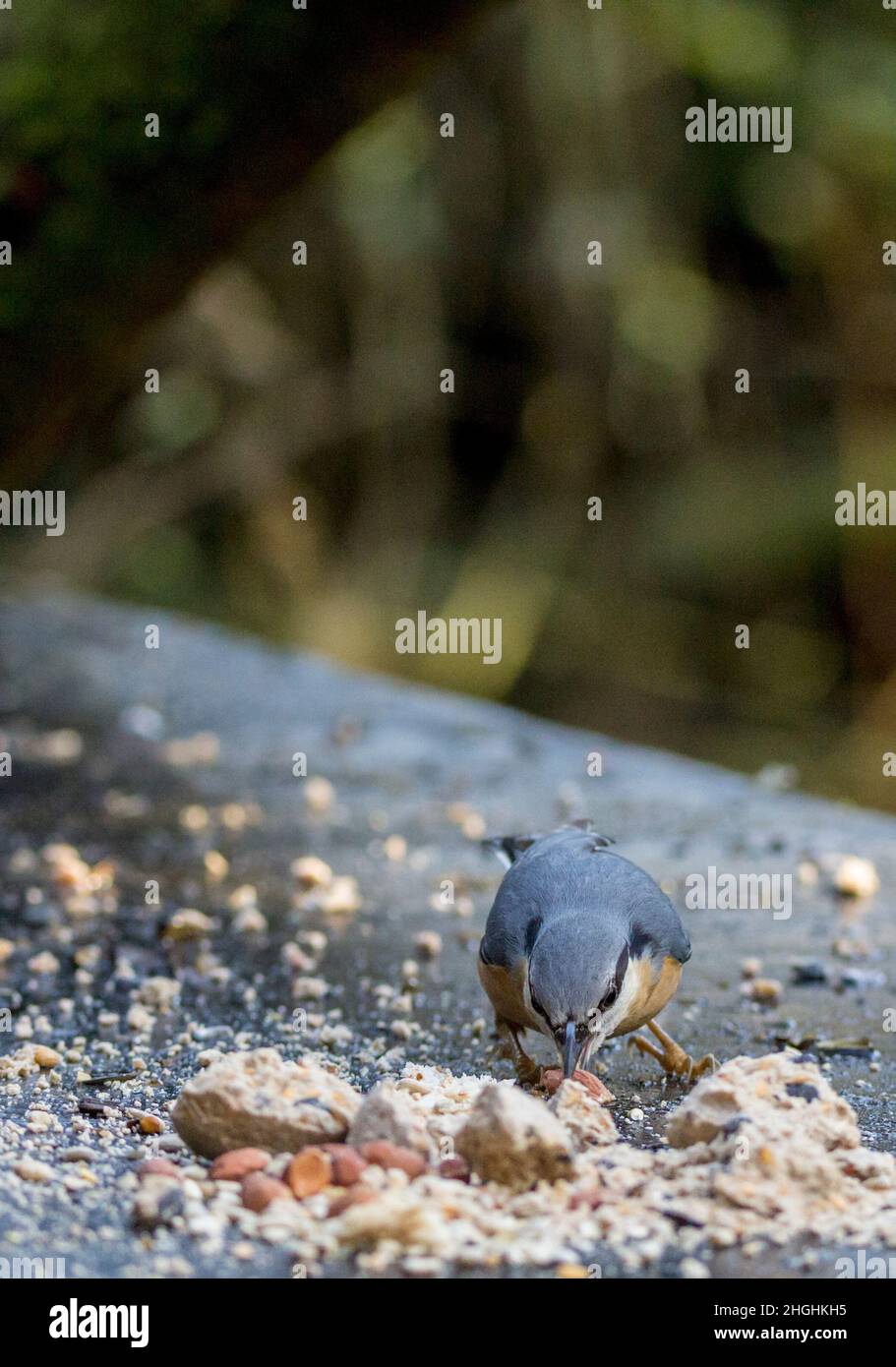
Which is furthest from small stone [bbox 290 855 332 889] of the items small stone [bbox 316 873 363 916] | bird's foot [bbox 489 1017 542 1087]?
bird's foot [bbox 489 1017 542 1087]

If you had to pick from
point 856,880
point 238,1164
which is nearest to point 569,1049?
point 238,1164

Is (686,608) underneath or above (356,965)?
above

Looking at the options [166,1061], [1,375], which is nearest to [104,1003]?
[166,1061]

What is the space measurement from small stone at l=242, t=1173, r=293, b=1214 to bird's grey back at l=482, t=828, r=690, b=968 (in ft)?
1.71

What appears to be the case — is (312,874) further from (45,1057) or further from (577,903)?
(577,903)

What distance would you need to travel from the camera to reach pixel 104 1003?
2.74 meters

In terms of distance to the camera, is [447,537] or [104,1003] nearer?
[104,1003]

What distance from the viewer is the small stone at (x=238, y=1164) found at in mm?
1869

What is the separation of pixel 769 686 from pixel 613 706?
0.85m

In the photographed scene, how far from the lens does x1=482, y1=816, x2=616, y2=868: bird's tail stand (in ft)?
8.48

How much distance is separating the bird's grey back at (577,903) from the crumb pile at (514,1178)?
29cm

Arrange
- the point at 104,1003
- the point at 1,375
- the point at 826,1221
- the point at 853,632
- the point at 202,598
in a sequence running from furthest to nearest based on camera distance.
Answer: the point at 202,598
the point at 853,632
the point at 1,375
the point at 104,1003
the point at 826,1221

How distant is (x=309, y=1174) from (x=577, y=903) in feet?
1.89

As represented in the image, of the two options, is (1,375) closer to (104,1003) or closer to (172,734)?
(172,734)
